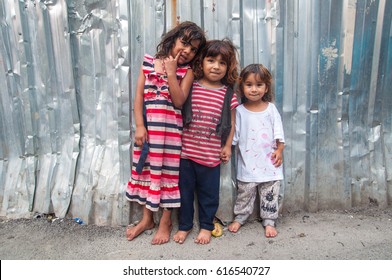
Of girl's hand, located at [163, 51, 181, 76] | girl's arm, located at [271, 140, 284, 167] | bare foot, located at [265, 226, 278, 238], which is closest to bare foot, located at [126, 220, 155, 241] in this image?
bare foot, located at [265, 226, 278, 238]

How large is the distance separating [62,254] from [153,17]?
69.6 inches

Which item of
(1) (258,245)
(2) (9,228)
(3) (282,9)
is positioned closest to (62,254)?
(2) (9,228)

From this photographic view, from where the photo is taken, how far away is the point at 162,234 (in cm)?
274

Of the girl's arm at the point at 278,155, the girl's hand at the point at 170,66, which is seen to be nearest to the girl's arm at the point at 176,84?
the girl's hand at the point at 170,66

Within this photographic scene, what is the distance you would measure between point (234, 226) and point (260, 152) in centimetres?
60

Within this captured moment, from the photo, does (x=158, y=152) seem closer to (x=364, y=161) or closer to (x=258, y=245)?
(x=258, y=245)

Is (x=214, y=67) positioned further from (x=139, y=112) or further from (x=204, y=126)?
(x=139, y=112)

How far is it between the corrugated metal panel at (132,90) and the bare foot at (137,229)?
13 cm

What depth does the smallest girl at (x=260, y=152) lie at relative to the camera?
9.06 feet

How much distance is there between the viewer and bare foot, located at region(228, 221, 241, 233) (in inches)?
111

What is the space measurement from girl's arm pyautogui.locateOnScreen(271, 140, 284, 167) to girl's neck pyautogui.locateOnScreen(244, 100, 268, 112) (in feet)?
0.94

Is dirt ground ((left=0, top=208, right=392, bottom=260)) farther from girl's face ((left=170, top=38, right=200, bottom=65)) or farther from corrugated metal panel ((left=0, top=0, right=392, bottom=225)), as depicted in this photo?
girl's face ((left=170, top=38, right=200, bottom=65))

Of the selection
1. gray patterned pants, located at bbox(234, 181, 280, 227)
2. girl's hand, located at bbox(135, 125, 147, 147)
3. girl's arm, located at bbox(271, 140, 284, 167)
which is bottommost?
gray patterned pants, located at bbox(234, 181, 280, 227)

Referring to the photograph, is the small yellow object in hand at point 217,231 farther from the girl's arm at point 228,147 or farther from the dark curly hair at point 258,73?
the dark curly hair at point 258,73
